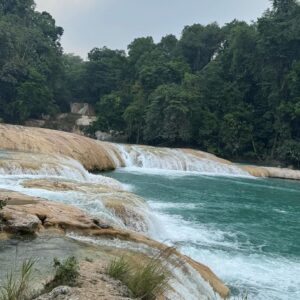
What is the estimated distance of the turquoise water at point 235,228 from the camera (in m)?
10.2

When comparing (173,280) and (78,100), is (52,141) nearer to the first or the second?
(173,280)

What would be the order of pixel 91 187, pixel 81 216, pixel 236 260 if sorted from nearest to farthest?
pixel 81 216
pixel 236 260
pixel 91 187

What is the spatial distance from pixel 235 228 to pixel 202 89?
112ft

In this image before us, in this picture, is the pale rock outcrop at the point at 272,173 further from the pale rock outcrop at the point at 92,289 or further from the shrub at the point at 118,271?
the shrub at the point at 118,271

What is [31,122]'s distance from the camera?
1978 inches

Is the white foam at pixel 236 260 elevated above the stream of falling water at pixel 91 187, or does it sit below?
below

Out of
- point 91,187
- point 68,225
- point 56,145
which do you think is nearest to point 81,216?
point 68,225

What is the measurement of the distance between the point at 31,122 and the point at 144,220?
40.2 metres

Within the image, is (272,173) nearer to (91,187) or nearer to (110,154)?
(110,154)

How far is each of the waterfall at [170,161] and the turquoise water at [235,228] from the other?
5.20 metres

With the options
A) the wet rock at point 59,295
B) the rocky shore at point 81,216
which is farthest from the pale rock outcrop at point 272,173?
the wet rock at point 59,295

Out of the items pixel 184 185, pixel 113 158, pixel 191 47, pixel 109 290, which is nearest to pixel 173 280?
pixel 109 290

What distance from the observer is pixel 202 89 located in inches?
1882

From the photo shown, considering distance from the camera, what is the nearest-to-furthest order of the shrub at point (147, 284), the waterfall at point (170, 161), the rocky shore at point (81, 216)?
1. the shrub at point (147, 284)
2. the rocky shore at point (81, 216)
3. the waterfall at point (170, 161)
